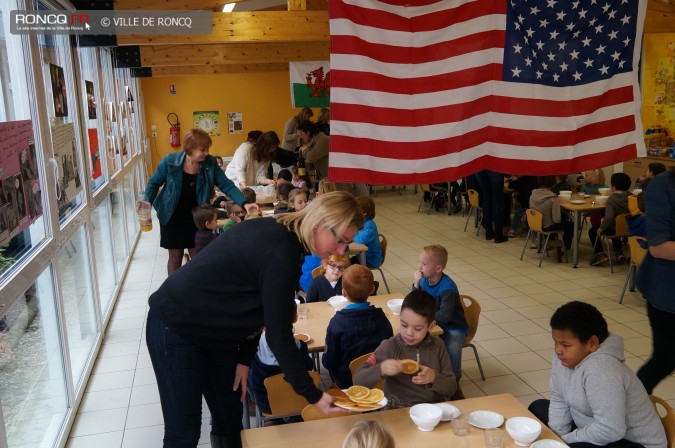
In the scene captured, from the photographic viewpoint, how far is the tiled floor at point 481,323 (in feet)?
14.4

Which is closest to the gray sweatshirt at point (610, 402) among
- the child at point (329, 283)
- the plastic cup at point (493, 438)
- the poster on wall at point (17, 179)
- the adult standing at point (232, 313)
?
the plastic cup at point (493, 438)

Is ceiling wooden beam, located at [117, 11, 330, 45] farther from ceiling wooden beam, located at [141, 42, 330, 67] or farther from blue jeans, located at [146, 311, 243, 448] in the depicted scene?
blue jeans, located at [146, 311, 243, 448]

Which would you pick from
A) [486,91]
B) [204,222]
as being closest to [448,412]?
[486,91]

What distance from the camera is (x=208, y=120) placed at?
16531 millimetres

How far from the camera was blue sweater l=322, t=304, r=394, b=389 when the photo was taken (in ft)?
11.9

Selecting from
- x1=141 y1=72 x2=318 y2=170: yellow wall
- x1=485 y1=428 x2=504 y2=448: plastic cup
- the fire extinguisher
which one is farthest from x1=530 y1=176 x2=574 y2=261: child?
the fire extinguisher

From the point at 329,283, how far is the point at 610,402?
2.47 metres

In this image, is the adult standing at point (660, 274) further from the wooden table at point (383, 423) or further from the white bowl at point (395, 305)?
the white bowl at point (395, 305)

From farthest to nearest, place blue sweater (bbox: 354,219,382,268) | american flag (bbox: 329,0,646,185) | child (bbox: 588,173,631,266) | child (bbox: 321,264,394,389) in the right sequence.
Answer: child (bbox: 588,173,631,266) → blue sweater (bbox: 354,219,382,268) → child (bbox: 321,264,394,389) → american flag (bbox: 329,0,646,185)

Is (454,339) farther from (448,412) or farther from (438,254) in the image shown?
(448,412)

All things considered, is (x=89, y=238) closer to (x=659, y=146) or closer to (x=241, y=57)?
(x=241, y=57)

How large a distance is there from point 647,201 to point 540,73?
3.04 feet

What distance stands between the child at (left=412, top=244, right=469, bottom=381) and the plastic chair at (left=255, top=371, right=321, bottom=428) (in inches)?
47.9

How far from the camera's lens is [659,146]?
11.4 metres
